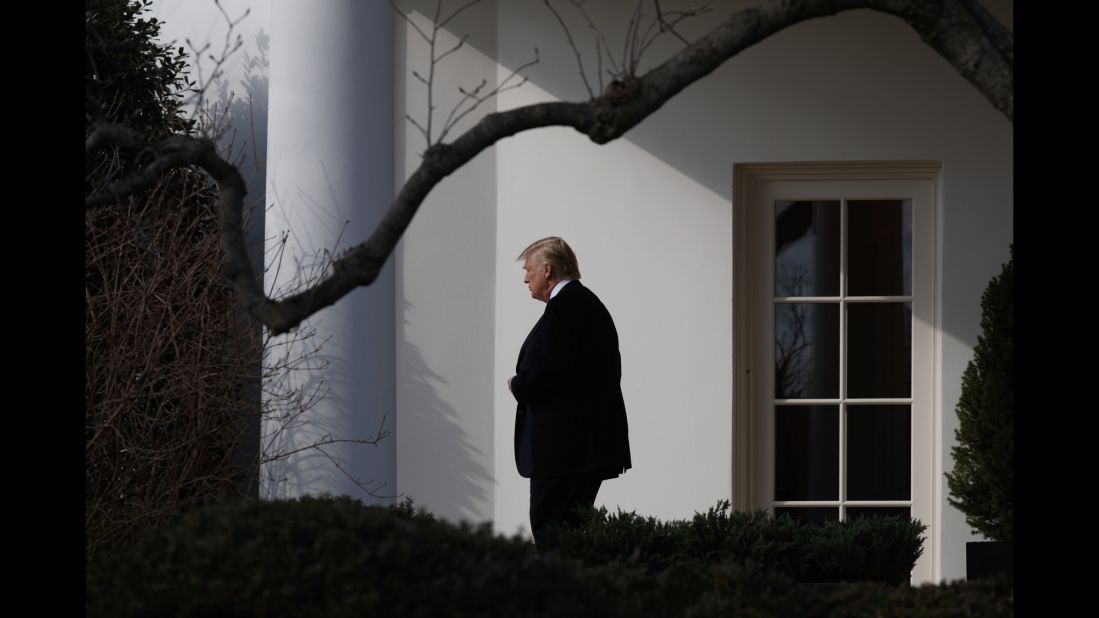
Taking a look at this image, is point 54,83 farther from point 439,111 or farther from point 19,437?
point 439,111

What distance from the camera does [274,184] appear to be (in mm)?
5988

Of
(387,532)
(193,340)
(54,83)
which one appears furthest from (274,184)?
(387,532)

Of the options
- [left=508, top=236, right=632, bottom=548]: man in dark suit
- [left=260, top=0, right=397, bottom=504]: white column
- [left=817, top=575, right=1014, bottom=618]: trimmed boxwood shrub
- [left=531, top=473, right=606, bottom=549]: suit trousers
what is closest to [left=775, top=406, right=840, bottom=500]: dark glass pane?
[left=508, top=236, right=632, bottom=548]: man in dark suit

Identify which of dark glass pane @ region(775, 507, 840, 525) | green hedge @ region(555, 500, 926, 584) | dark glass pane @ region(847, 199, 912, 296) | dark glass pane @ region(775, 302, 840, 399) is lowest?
green hedge @ region(555, 500, 926, 584)

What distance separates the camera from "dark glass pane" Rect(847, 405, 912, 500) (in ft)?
22.6

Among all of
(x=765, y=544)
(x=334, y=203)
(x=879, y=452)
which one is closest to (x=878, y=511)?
(x=879, y=452)

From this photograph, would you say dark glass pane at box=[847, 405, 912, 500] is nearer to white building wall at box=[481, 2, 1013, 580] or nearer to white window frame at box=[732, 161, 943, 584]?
white window frame at box=[732, 161, 943, 584]

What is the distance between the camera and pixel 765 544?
4004mm

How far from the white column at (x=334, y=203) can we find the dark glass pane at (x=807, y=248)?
93.2 inches

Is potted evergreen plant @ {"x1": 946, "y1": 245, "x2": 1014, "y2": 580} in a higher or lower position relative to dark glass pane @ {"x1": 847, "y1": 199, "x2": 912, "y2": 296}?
lower

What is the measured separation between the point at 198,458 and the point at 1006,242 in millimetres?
4614

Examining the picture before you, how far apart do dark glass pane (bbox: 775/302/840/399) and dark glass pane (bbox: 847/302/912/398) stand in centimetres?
10

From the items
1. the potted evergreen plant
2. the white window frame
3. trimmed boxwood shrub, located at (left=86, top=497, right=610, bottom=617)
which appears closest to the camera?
trimmed boxwood shrub, located at (left=86, top=497, right=610, bottom=617)

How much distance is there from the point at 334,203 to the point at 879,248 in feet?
10.3
